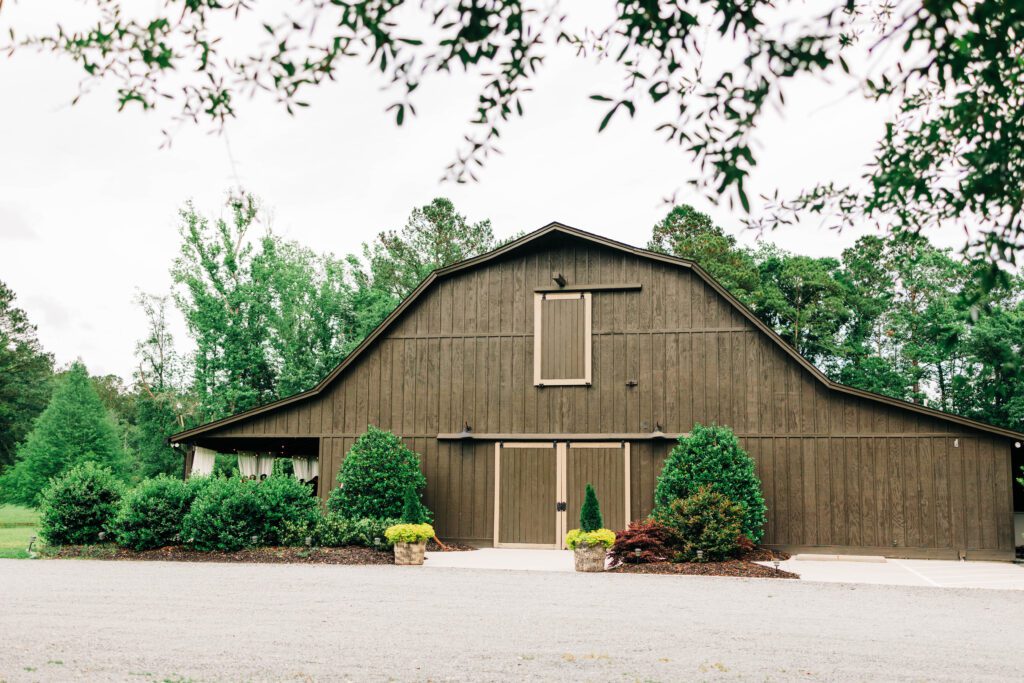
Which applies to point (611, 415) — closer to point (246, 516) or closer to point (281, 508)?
point (281, 508)

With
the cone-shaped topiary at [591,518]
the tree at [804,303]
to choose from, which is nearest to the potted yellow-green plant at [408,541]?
the cone-shaped topiary at [591,518]

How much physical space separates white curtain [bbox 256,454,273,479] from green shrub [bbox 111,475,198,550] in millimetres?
9453

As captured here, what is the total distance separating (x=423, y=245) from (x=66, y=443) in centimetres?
1736

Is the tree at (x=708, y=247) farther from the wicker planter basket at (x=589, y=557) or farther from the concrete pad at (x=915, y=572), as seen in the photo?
the wicker planter basket at (x=589, y=557)

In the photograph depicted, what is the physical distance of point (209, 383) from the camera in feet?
117

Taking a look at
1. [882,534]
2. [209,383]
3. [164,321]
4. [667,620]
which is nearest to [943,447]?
[882,534]

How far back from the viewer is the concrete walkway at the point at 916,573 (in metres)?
12.8

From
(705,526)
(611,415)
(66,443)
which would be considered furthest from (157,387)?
(705,526)

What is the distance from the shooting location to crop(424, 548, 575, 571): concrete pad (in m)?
14.4

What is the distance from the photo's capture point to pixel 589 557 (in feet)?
44.9

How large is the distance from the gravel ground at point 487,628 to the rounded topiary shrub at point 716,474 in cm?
279

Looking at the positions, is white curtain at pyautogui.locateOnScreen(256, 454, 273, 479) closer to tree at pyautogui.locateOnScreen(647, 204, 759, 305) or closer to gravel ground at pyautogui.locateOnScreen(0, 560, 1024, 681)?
gravel ground at pyautogui.locateOnScreen(0, 560, 1024, 681)

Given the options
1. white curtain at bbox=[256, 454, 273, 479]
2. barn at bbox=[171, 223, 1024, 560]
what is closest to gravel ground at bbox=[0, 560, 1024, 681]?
barn at bbox=[171, 223, 1024, 560]

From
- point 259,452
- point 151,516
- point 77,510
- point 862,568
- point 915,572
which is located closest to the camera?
point 915,572
